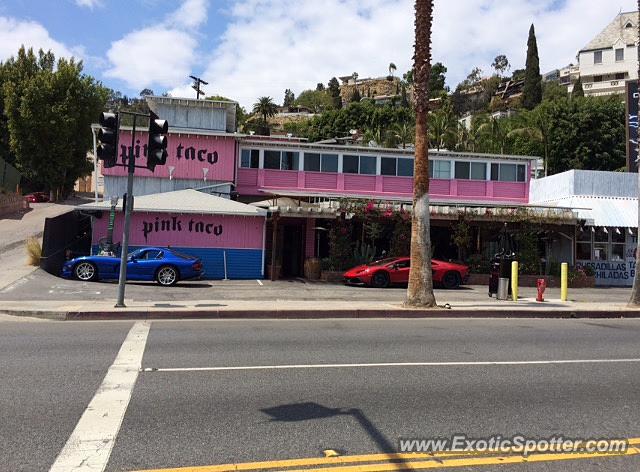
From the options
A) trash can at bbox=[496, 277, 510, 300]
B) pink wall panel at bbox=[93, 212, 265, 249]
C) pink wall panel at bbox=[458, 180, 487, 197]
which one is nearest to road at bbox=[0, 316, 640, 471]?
trash can at bbox=[496, 277, 510, 300]

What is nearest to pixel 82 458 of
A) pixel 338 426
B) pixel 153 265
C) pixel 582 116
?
pixel 338 426

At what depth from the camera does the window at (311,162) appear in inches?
1189

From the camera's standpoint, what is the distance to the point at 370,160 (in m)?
30.8

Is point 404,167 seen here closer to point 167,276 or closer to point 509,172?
point 509,172

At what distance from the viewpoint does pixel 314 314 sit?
45.0 ft

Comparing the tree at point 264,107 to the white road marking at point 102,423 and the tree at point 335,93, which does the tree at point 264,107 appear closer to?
the tree at point 335,93

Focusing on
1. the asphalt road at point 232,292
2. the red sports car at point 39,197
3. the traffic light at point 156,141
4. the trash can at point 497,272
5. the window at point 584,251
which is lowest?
the asphalt road at point 232,292

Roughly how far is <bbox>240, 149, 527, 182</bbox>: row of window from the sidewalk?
49.0ft

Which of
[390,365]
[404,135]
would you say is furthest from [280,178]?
[404,135]

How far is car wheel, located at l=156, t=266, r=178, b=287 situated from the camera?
65.6 ft

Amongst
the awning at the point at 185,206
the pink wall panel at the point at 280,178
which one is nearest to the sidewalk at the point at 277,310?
the awning at the point at 185,206

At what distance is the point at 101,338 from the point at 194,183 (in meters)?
19.3

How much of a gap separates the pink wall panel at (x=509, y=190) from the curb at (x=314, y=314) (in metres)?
16.5

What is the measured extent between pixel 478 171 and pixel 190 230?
16357mm
